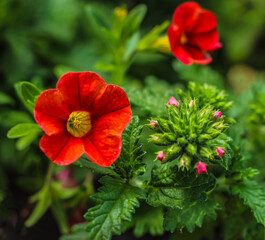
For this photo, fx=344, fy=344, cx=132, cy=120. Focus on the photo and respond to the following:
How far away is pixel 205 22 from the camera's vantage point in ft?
6.38

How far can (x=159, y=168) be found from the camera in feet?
5.06

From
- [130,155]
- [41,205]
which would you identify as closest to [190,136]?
[130,155]

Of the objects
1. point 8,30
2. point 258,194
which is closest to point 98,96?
point 258,194

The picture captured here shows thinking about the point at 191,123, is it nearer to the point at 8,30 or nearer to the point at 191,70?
the point at 191,70

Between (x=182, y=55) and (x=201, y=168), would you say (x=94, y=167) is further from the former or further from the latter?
(x=182, y=55)

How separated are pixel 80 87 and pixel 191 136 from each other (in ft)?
1.68

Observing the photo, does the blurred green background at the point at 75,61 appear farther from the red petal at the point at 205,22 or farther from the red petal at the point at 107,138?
the red petal at the point at 107,138

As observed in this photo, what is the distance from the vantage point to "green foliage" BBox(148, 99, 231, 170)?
1.42m

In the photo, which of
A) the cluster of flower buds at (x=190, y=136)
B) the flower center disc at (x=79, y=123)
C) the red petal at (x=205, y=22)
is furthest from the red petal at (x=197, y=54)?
the flower center disc at (x=79, y=123)

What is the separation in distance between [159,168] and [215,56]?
2.41 meters

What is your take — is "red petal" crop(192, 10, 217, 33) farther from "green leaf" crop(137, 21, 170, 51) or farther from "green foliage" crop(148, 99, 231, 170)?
"green foliage" crop(148, 99, 231, 170)

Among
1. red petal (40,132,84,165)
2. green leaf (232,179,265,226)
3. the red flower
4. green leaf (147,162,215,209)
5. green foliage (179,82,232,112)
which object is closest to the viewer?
red petal (40,132,84,165)

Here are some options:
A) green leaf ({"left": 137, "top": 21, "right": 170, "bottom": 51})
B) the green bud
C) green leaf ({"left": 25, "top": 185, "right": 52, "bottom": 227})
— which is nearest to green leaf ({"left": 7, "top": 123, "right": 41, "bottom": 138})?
green leaf ({"left": 25, "top": 185, "right": 52, "bottom": 227})

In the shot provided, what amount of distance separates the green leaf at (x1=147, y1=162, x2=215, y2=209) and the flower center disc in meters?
0.37
